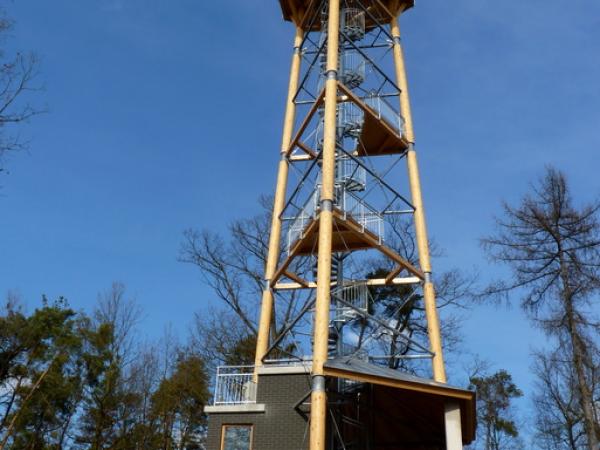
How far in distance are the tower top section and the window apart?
37.5ft

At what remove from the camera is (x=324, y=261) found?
1322cm

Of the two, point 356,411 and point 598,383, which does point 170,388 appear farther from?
point 598,383

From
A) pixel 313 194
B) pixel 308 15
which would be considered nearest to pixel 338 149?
pixel 313 194

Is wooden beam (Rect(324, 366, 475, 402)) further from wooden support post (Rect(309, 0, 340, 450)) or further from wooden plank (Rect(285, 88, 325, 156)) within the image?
wooden plank (Rect(285, 88, 325, 156))

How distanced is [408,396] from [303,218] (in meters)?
4.65

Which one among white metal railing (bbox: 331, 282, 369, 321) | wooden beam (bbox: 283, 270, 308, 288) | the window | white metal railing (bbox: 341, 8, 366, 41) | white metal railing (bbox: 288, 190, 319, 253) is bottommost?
the window

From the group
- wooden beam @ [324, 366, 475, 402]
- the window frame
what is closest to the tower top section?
wooden beam @ [324, 366, 475, 402]

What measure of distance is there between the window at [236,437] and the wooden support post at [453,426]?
156 inches

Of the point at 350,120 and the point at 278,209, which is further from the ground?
the point at 350,120

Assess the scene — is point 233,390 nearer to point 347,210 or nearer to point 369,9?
point 347,210

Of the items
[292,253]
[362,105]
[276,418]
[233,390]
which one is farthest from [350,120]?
[276,418]

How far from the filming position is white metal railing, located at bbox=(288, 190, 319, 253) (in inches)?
600

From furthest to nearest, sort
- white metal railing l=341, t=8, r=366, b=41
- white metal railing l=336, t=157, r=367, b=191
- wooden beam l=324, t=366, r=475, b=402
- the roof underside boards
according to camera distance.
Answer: white metal railing l=341, t=8, r=366, b=41 → white metal railing l=336, t=157, r=367, b=191 → the roof underside boards → wooden beam l=324, t=366, r=475, b=402

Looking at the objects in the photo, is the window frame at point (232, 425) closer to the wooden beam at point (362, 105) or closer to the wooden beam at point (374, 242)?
the wooden beam at point (374, 242)
